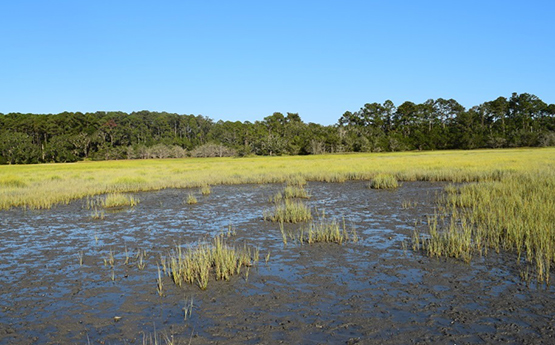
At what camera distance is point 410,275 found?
7.72 m

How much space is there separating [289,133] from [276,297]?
366ft

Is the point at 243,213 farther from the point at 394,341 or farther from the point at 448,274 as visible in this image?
the point at 394,341

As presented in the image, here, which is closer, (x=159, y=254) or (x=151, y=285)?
(x=151, y=285)

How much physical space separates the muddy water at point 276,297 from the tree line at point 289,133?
8807 centimetres

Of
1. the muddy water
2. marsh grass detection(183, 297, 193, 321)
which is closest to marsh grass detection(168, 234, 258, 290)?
the muddy water

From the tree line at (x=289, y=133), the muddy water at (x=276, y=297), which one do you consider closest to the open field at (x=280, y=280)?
the muddy water at (x=276, y=297)

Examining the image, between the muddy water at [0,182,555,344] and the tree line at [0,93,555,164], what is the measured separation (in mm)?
88067

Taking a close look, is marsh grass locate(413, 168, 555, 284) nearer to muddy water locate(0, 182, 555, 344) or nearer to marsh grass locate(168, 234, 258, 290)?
muddy water locate(0, 182, 555, 344)

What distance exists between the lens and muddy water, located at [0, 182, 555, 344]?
5375mm

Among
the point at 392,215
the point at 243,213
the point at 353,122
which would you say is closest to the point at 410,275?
the point at 392,215

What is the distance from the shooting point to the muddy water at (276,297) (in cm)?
538

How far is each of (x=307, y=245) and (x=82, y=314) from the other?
564cm

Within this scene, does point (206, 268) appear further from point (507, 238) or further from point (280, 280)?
point (507, 238)

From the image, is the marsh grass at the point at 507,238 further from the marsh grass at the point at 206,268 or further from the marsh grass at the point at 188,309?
the marsh grass at the point at 188,309
